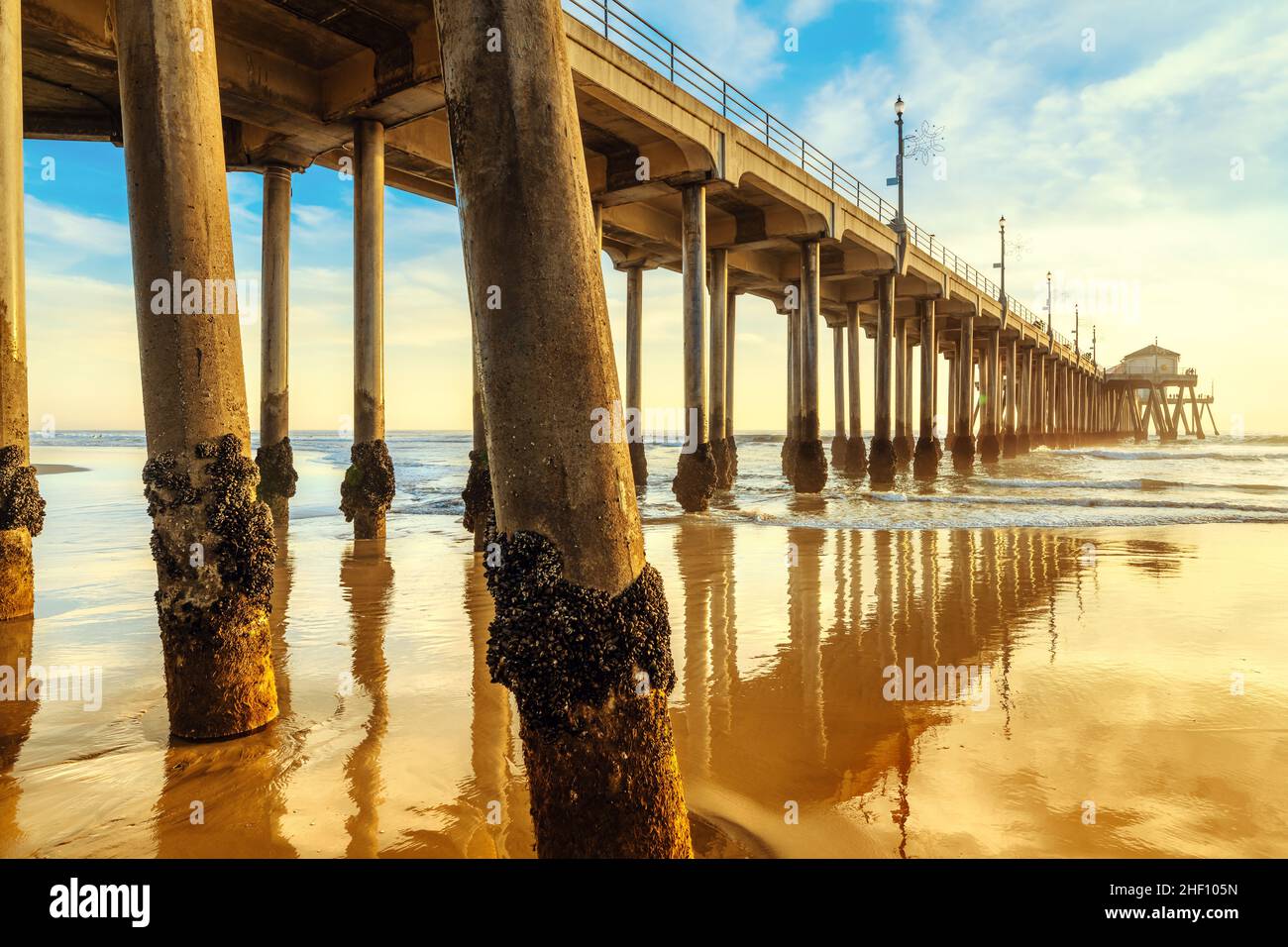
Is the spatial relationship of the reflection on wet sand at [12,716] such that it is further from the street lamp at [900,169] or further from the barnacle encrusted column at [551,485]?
the street lamp at [900,169]

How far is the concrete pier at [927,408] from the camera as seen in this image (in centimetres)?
2661

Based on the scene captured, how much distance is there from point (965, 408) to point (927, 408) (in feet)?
21.2

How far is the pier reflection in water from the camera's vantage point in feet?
10.0

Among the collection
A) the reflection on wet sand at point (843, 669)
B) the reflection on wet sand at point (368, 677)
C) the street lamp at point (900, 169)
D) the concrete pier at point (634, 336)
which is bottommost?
the reflection on wet sand at point (843, 669)

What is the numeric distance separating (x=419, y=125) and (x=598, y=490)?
13.4 metres

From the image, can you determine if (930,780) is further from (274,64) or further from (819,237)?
(819,237)

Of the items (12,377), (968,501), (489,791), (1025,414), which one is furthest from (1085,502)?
(1025,414)

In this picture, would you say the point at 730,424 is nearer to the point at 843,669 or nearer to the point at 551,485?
the point at 843,669

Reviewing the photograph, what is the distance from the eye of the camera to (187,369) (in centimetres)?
400

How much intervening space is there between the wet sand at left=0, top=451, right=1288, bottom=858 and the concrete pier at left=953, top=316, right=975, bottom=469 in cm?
2418

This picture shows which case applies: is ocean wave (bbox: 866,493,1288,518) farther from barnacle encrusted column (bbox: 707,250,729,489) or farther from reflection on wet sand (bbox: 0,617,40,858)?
reflection on wet sand (bbox: 0,617,40,858)

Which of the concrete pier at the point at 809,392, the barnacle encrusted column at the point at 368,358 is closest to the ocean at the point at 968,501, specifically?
the concrete pier at the point at 809,392

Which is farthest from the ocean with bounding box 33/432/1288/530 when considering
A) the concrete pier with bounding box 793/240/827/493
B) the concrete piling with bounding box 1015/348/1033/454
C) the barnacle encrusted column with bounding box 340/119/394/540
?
the concrete piling with bounding box 1015/348/1033/454

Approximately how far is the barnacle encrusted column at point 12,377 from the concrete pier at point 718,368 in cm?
1263
